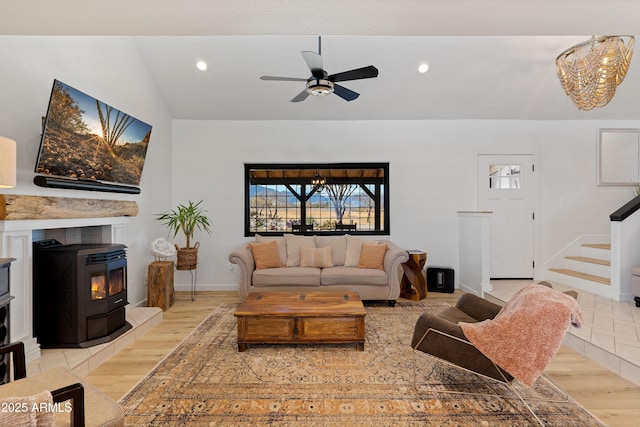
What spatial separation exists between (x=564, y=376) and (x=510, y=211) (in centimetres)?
344

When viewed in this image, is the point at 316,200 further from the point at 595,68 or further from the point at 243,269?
the point at 595,68

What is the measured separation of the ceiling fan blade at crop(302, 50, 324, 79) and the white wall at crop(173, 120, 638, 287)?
2416 millimetres

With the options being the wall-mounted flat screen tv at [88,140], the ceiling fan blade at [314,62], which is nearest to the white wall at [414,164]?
the wall-mounted flat screen tv at [88,140]

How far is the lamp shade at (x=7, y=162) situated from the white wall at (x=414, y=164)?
11.9 feet

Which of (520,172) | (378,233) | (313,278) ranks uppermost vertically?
(520,172)

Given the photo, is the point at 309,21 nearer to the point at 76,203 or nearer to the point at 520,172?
the point at 76,203

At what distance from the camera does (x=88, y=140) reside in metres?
3.16

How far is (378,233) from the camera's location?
553cm

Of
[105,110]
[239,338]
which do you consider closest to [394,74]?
[105,110]

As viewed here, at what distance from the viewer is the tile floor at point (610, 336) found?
256 centimetres

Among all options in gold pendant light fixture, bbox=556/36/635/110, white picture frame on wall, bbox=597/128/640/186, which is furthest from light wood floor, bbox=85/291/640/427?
white picture frame on wall, bbox=597/128/640/186

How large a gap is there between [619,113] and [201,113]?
22.9 ft

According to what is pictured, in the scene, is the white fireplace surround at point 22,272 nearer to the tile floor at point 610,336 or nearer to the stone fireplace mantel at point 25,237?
the stone fireplace mantel at point 25,237

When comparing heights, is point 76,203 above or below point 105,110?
below
